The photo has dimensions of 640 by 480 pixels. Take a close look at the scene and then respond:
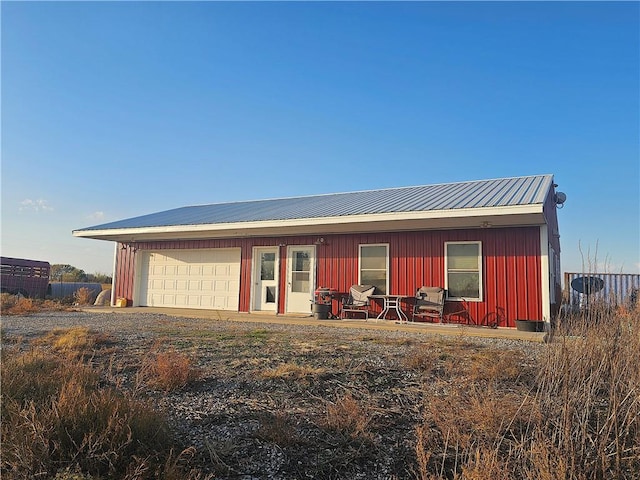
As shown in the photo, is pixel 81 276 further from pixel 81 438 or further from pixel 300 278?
pixel 81 438

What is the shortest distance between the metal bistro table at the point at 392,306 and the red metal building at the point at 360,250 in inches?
9.7

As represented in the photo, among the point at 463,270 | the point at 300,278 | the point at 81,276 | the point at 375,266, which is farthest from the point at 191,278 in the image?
the point at 81,276

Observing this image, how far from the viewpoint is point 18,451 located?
2215 millimetres

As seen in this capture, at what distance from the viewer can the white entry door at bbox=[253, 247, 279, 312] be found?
1273 centimetres

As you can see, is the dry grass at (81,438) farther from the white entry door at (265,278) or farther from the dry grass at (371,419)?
the white entry door at (265,278)

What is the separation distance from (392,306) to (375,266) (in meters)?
1.18

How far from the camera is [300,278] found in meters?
12.4

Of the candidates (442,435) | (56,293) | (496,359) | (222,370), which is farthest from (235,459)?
(56,293)

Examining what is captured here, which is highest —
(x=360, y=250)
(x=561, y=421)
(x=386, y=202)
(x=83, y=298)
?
(x=386, y=202)

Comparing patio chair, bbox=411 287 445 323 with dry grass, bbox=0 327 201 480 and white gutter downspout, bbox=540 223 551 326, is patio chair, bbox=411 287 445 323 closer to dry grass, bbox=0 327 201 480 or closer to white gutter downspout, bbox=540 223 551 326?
white gutter downspout, bbox=540 223 551 326

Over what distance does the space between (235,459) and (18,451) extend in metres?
1.17

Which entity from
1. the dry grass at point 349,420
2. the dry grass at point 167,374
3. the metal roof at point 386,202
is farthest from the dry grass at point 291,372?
the metal roof at point 386,202

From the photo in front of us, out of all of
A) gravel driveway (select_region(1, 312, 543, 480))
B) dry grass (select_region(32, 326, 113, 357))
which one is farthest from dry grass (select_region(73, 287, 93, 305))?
gravel driveway (select_region(1, 312, 543, 480))

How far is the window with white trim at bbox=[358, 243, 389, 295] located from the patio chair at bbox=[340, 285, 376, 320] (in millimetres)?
254
